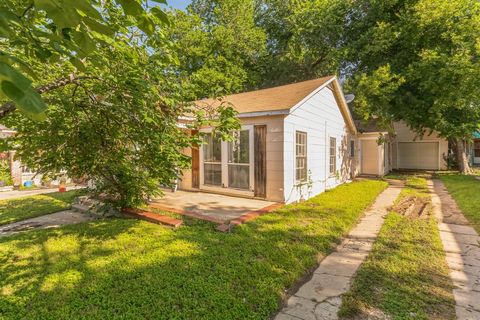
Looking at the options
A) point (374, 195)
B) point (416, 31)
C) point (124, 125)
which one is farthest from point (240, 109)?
point (416, 31)

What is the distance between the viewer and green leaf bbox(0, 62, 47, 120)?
714mm

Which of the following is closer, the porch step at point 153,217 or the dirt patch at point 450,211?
the porch step at point 153,217

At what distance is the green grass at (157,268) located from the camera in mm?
2938

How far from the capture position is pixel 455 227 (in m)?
6.03

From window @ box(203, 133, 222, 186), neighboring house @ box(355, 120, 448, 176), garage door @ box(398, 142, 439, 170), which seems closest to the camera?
window @ box(203, 133, 222, 186)

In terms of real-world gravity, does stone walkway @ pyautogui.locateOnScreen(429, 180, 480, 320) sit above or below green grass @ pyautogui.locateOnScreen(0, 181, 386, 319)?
below

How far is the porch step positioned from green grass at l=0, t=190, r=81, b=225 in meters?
1.32

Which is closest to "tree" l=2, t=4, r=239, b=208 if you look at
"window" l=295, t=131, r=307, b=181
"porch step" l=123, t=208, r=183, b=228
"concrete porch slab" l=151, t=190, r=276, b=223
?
"porch step" l=123, t=208, r=183, b=228

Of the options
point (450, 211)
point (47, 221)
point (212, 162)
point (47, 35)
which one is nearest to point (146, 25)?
point (47, 35)

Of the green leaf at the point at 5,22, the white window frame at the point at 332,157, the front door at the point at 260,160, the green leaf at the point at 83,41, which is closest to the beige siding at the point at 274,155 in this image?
the front door at the point at 260,160

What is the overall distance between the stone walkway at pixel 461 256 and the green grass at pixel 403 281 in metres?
0.10

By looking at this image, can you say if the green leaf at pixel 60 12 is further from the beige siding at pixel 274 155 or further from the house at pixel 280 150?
the beige siding at pixel 274 155

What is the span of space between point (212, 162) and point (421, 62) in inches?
487

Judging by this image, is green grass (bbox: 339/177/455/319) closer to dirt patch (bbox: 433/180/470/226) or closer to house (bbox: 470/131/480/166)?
dirt patch (bbox: 433/180/470/226)
